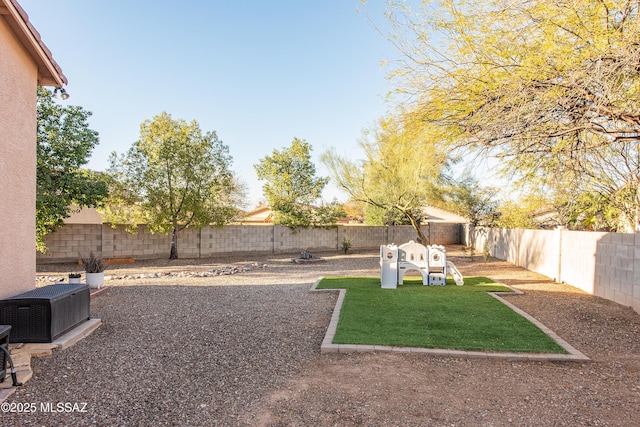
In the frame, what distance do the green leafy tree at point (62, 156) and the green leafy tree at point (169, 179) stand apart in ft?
9.94

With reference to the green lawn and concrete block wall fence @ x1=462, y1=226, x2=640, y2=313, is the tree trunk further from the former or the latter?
concrete block wall fence @ x1=462, y1=226, x2=640, y2=313

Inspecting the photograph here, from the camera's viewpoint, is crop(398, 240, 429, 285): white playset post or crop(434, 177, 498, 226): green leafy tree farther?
crop(434, 177, 498, 226): green leafy tree

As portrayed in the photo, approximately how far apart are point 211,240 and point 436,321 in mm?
13122

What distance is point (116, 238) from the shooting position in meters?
14.8

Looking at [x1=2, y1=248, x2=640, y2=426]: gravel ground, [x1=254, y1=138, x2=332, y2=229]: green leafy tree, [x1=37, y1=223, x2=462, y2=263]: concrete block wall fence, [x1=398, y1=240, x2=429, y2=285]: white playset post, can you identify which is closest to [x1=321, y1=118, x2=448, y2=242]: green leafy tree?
[x1=254, y1=138, x2=332, y2=229]: green leafy tree

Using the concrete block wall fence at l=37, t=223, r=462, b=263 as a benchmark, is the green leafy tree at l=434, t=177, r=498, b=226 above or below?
above

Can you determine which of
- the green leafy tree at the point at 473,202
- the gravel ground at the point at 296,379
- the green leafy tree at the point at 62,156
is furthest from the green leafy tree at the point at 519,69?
the green leafy tree at the point at 473,202

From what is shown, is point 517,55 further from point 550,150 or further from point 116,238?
point 116,238

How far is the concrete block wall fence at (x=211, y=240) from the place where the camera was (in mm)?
13906

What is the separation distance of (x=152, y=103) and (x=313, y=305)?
11.5 meters

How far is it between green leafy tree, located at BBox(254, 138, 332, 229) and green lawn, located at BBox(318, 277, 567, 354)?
11.3 metres

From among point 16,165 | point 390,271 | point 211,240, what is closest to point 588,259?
point 390,271

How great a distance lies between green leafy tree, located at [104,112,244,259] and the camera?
14.4 meters

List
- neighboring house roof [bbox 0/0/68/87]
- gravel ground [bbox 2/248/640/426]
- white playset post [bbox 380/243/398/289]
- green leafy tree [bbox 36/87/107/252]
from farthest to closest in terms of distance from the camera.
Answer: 1. green leafy tree [bbox 36/87/107/252]
2. white playset post [bbox 380/243/398/289]
3. neighboring house roof [bbox 0/0/68/87]
4. gravel ground [bbox 2/248/640/426]
